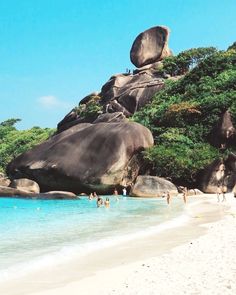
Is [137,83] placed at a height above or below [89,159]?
above

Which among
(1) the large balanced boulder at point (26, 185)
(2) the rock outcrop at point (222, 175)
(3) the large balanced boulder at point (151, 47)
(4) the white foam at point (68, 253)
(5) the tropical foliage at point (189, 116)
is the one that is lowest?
(4) the white foam at point (68, 253)

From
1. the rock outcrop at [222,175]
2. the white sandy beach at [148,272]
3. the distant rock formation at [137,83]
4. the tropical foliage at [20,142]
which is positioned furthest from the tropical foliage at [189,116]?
the tropical foliage at [20,142]

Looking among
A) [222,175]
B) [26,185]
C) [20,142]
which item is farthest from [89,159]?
[20,142]

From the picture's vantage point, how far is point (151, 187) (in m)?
25.4

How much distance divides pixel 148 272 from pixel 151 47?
45.3m

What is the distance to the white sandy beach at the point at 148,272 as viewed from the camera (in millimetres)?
5184

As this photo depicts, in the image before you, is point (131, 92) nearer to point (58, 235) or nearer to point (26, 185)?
point (26, 185)

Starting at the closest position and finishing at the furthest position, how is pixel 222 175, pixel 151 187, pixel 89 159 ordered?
pixel 151 187, pixel 222 175, pixel 89 159

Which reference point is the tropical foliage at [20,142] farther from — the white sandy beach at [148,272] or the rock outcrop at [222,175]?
the white sandy beach at [148,272]

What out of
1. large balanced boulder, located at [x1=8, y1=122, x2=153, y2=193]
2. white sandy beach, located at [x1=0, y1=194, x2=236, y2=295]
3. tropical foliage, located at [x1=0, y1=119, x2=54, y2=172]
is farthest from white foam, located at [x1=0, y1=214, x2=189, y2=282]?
tropical foliage, located at [x1=0, y1=119, x2=54, y2=172]

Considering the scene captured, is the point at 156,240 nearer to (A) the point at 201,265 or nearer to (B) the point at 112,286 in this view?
(A) the point at 201,265

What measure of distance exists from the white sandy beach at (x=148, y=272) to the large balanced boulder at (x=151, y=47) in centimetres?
4176

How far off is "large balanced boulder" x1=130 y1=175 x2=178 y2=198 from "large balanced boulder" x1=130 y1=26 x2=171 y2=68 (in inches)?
1027

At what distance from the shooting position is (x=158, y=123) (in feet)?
111
